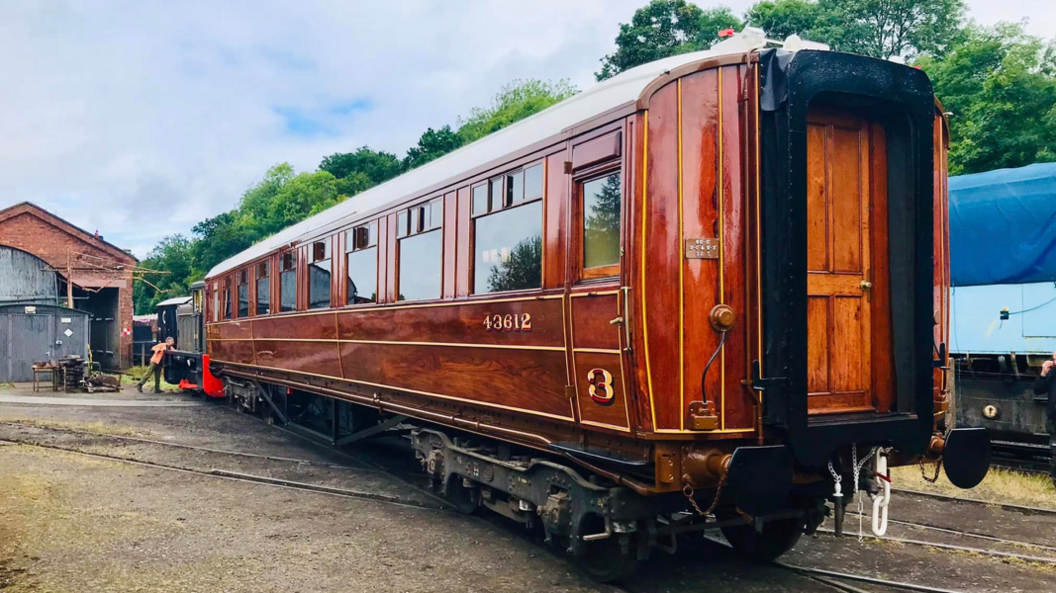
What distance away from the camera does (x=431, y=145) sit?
155ft

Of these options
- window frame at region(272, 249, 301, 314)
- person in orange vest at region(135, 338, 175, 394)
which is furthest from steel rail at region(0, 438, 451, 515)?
person in orange vest at region(135, 338, 175, 394)

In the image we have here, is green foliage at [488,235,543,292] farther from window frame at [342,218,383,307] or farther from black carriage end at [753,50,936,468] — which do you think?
window frame at [342,218,383,307]

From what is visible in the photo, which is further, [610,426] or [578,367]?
[578,367]

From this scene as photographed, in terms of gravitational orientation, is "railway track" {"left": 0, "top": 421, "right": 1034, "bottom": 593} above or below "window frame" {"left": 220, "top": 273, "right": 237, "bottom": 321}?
below

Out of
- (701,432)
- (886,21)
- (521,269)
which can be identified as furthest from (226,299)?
(886,21)

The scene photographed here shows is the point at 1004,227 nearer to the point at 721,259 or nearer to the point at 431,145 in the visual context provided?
the point at 721,259

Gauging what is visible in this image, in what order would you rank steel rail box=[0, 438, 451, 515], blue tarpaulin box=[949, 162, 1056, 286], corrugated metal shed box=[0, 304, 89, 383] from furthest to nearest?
corrugated metal shed box=[0, 304, 89, 383], blue tarpaulin box=[949, 162, 1056, 286], steel rail box=[0, 438, 451, 515]

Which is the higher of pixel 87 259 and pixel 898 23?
pixel 898 23

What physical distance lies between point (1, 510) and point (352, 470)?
11.5 feet

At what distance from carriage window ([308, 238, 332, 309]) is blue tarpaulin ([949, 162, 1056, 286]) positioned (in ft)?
24.7

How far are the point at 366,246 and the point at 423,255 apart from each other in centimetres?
151

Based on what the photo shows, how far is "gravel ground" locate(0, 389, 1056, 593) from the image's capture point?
5.48 metres

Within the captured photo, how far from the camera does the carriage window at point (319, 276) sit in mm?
9789

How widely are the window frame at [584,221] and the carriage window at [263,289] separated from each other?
27.2 feet
